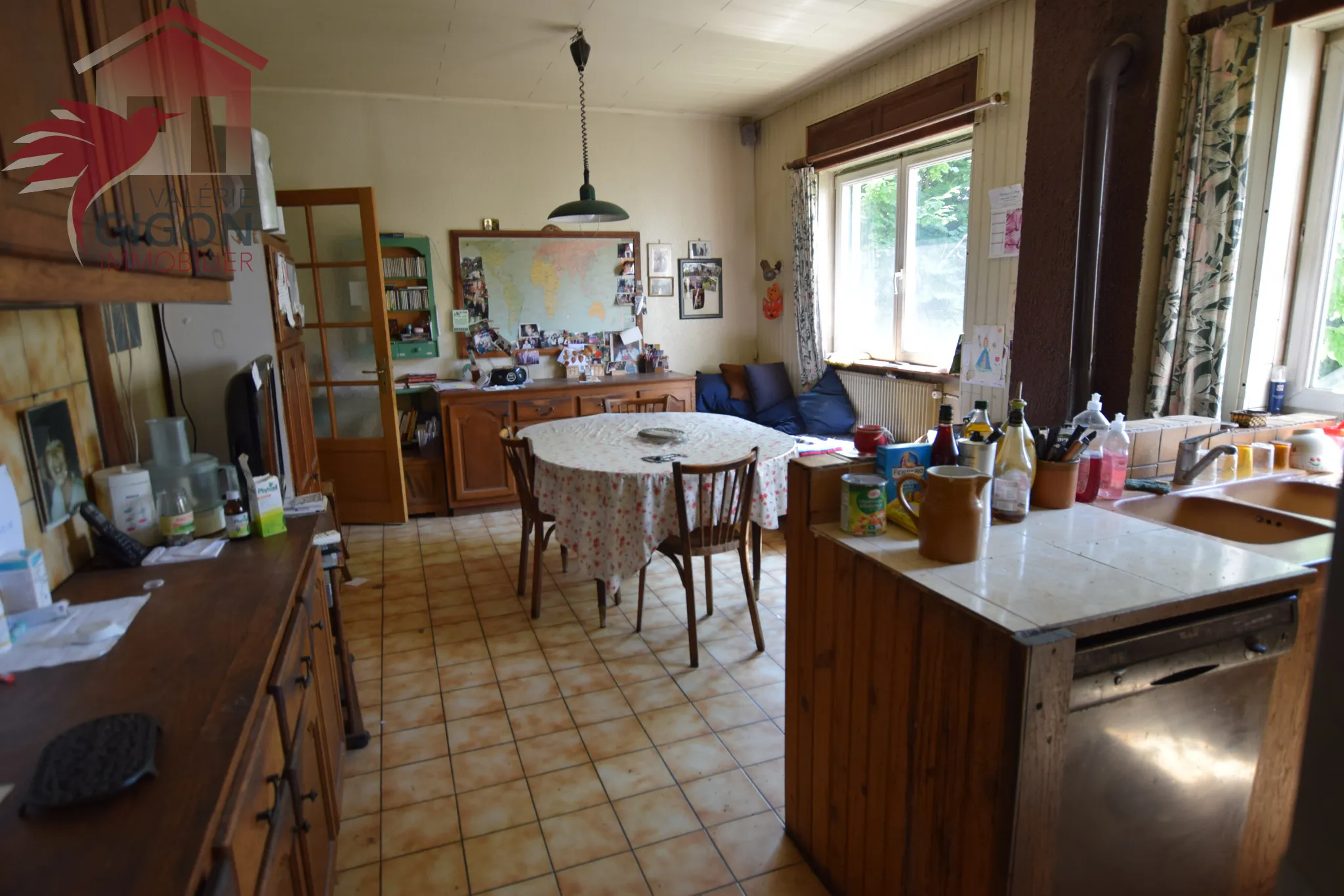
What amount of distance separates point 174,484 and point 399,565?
210 cm

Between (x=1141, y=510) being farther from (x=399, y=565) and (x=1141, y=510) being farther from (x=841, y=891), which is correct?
(x=399, y=565)

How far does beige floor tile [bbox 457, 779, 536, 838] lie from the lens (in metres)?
1.95

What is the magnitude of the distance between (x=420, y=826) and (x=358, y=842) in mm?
155

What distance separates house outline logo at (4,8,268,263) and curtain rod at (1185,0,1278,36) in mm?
3008

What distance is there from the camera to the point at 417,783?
2.12 m

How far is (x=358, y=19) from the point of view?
3.29 m

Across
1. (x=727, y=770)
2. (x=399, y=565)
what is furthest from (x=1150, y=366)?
(x=399, y=565)

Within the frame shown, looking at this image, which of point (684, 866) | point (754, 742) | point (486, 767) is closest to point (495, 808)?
point (486, 767)

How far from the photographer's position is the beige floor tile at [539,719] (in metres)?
2.36

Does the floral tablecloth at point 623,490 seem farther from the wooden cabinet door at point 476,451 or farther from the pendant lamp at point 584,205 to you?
the wooden cabinet door at point 476,451

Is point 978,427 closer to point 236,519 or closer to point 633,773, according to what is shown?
point 633,773

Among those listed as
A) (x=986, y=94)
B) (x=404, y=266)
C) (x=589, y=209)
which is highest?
(x=986, y=94)

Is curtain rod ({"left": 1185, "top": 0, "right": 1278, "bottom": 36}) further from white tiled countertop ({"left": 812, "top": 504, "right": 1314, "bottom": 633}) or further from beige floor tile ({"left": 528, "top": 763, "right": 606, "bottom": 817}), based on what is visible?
beige floor tile ({"left": 528, "top": 763, "right": 606, "bottom": 817})

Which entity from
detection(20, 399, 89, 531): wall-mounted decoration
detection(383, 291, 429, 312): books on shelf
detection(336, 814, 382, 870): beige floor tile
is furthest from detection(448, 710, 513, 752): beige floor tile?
detection(383, 291, 429, 312): books on shelf
